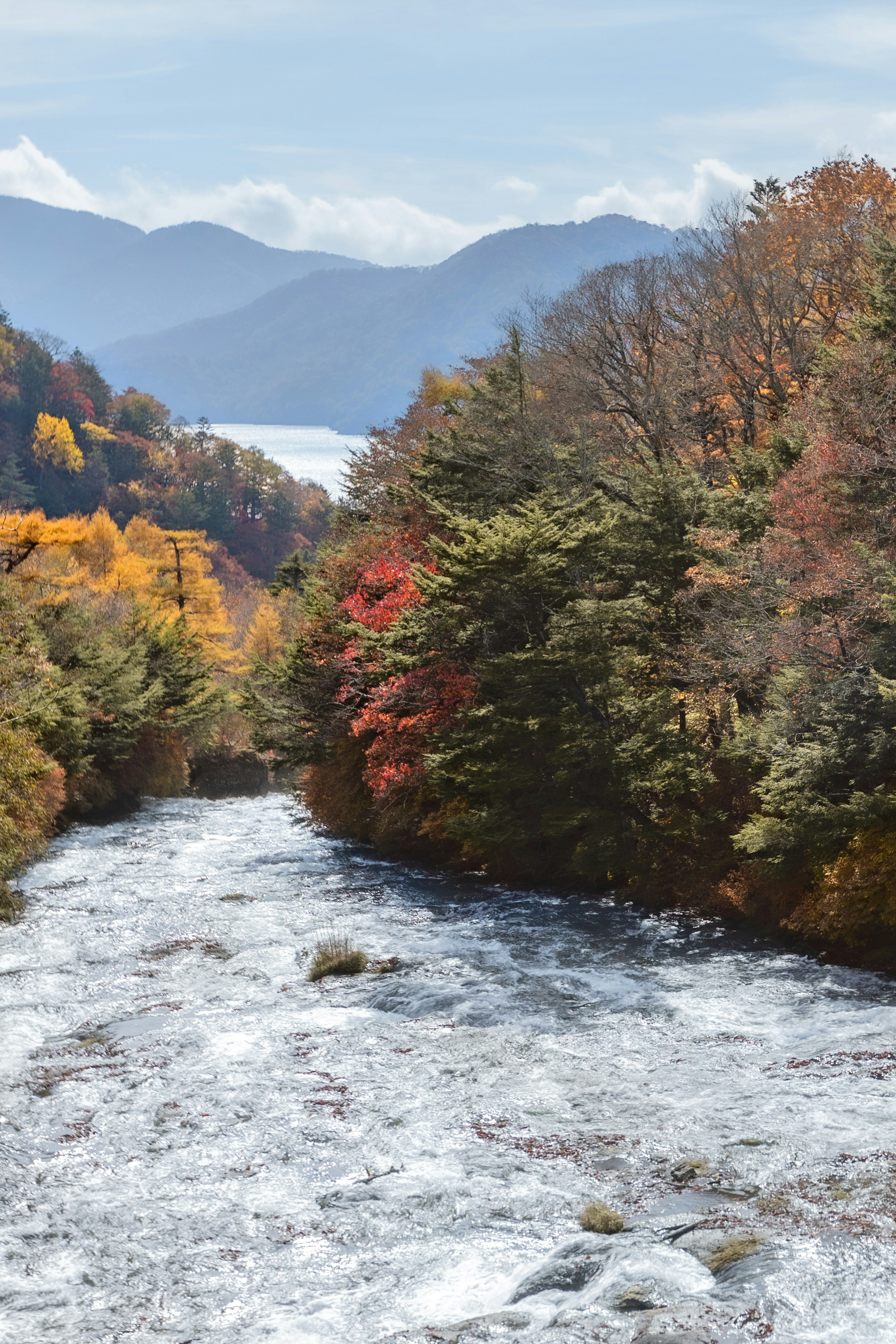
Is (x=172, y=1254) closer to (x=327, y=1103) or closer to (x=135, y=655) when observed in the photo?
(x=327, y=1103)

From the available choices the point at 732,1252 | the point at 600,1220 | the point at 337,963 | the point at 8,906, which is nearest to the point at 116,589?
the point at 8,906

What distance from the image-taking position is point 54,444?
143m

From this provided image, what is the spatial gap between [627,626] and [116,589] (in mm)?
44581

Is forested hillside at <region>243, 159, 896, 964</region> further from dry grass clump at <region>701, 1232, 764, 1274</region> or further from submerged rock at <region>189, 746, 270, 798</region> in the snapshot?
submerged rock at <region>189, 746, 270, 798</region>

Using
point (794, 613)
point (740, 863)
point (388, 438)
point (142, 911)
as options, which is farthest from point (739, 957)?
point (388, 438)

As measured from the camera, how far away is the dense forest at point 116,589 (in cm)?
3238

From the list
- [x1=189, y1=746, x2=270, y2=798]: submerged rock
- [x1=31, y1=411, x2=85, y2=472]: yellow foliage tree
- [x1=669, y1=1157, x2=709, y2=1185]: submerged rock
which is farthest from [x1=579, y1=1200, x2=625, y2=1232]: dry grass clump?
[x1=31, y1=411, x2=85, y2=472]: yellow foliage tree

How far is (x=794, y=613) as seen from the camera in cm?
2092

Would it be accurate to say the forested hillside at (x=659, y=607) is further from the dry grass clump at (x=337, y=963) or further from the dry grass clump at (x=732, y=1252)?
the dry grass clump at (x=732, y=1252)

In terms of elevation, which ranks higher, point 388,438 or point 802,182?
point 802,182

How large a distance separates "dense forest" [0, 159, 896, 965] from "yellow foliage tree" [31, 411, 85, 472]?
104652 millimetres

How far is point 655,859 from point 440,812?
697 centimetres

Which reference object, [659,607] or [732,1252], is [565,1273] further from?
[659,607]

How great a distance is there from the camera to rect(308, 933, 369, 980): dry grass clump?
1866cm
